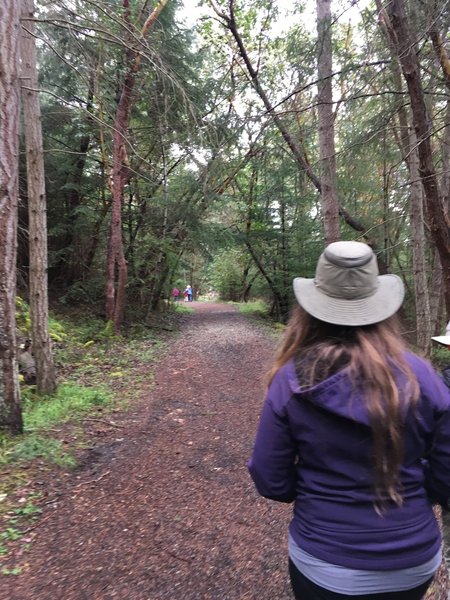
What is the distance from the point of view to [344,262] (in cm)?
146

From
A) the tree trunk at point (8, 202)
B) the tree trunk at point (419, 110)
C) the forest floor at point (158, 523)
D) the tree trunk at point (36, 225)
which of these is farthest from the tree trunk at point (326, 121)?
the tree trunk at point (36, 225)

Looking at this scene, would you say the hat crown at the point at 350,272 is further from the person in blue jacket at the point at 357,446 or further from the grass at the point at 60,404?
the grass at the point at 60,404

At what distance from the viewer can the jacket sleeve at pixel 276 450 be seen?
1404 millimetres

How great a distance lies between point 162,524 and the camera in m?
3.44

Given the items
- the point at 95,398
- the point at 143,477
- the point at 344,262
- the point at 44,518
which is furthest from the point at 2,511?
the point at 344,262

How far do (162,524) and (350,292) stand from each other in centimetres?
283

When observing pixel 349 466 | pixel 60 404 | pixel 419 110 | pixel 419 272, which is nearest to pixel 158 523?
pixel 349 466

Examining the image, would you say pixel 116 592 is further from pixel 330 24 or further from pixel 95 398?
pixel 330 24

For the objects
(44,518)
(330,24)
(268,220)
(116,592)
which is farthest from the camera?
(268,220)

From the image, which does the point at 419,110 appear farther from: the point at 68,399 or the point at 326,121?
the point at 68,399

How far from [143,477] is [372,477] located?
3.31 meters

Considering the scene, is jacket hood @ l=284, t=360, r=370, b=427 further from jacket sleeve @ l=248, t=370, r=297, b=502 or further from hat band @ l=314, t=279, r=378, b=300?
hat band @ l=314, t=279, r=378, b=300

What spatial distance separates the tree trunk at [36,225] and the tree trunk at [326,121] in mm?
4173

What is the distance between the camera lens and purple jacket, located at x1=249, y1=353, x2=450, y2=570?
132 centimetres
